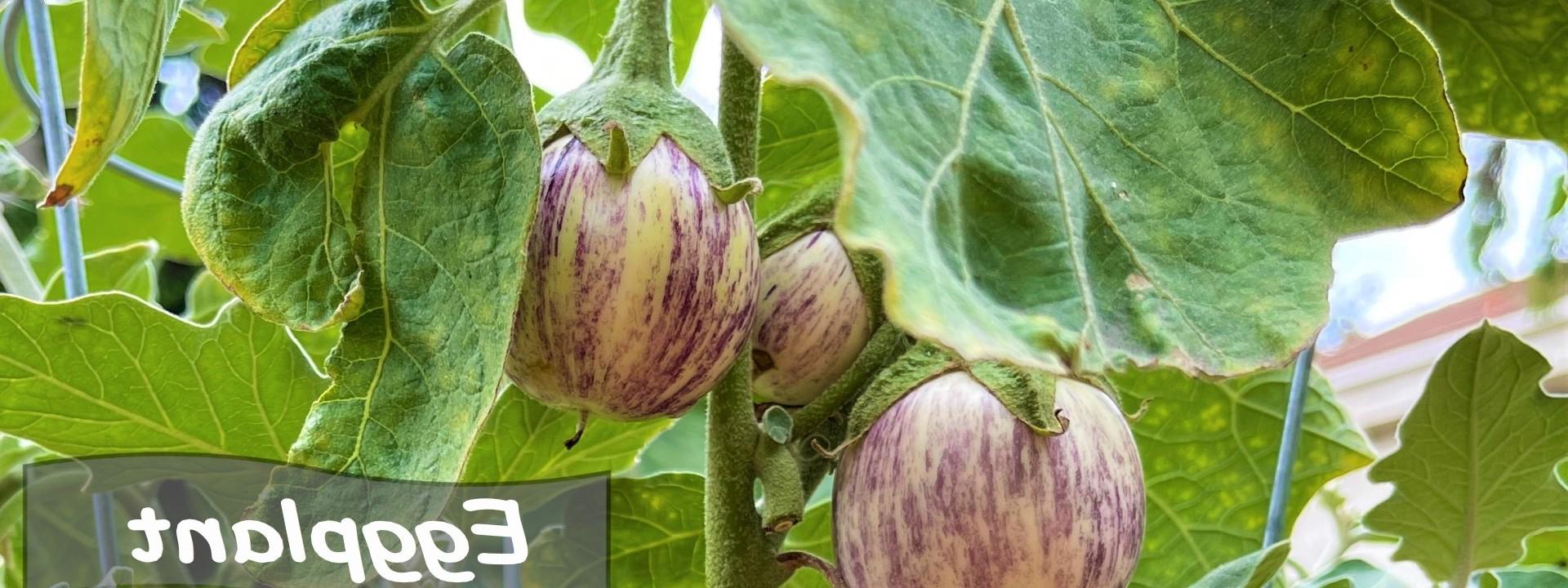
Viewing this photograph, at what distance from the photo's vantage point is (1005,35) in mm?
255

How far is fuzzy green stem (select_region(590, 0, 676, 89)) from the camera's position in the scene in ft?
1.08

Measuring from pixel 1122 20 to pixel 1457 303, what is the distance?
1.81 metres

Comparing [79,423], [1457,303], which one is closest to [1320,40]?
[79,423]

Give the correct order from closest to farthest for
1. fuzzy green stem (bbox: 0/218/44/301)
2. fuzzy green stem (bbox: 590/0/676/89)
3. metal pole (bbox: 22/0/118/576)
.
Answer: fuzzy green stem (bbox: 590/0/676/89) → metal pole (bbox: 22/0/118/576) → fuzzy green stem (bbox: 0/218/44/301)

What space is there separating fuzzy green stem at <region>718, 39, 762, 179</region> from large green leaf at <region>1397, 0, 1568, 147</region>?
22 cm

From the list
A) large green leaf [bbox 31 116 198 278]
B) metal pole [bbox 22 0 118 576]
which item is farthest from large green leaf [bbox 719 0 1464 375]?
large green leaf [bbox 31 116 198 278]

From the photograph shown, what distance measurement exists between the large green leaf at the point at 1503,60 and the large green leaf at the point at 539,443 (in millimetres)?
306

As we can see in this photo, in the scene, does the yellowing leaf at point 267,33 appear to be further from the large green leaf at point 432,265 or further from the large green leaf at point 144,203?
the large green leaf at point 144,203

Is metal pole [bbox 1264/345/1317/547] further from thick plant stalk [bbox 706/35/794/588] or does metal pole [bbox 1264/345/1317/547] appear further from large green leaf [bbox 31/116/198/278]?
large green leaf [bbox 31/116/198/278]

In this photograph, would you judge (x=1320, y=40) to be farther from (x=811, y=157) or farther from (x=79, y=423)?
(x=79, y=423)

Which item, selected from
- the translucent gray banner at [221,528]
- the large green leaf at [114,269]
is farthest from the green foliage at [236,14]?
the translucent gray banner at [221,528]

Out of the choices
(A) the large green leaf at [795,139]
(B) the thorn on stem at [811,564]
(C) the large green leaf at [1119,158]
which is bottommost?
(B) the thorn on stem at [811,564]

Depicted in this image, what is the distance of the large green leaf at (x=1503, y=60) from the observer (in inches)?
16.0

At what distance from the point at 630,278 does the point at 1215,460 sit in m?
0.36
